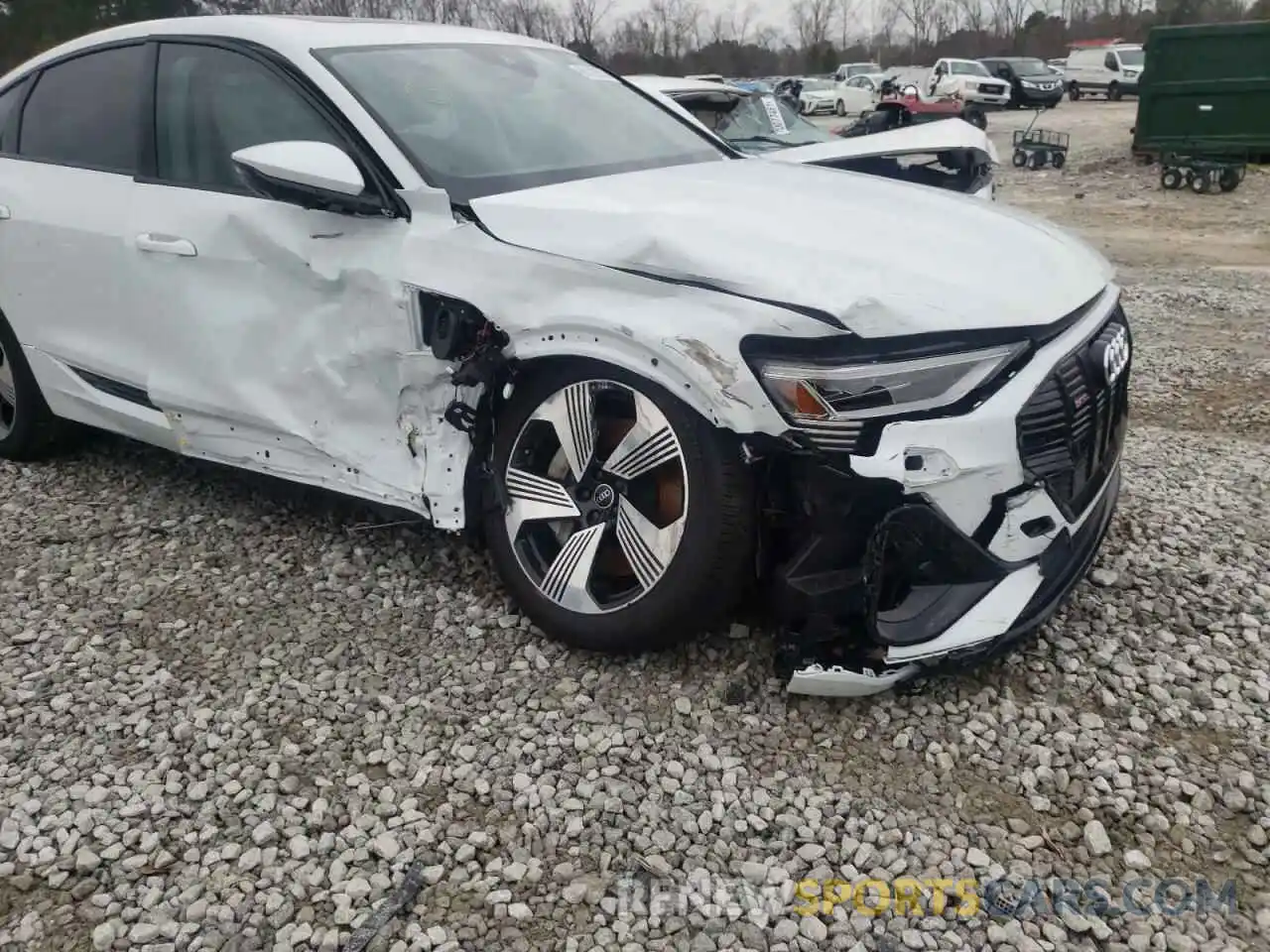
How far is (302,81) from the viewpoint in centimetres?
305

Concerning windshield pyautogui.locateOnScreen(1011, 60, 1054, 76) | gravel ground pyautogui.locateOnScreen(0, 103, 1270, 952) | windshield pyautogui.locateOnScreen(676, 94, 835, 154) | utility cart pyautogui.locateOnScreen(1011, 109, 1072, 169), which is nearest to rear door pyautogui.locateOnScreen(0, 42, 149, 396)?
gravel ground pyautogui.locateOnScreen(0, 103, 1270, 952)

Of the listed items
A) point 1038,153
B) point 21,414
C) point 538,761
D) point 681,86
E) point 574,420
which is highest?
point 681,86

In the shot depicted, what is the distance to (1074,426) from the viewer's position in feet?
8.05

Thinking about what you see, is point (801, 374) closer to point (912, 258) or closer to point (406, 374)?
point (912, 258)

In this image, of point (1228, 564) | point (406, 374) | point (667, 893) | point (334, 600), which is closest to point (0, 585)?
point (334, 600)

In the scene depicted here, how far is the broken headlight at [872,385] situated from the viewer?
2.31 metres

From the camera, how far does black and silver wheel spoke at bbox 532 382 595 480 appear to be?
8.79ft

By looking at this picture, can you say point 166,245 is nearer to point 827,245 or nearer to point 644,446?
point 644,446

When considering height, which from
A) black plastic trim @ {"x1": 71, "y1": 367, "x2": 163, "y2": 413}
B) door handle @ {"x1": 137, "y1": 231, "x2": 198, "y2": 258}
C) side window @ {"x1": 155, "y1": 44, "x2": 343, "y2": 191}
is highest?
side window @ {"x1": 155, "y1": 44, "x2": 343, "y2": 191}

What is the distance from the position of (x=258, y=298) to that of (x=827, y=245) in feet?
5.57

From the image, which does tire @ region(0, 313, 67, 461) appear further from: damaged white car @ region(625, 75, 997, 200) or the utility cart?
the utility cart

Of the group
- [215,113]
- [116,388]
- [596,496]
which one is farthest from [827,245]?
[116,388]

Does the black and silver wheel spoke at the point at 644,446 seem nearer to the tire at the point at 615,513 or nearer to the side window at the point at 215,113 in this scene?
the tire at the point at 615,513

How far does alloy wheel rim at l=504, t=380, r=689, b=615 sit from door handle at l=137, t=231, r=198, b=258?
128cm
